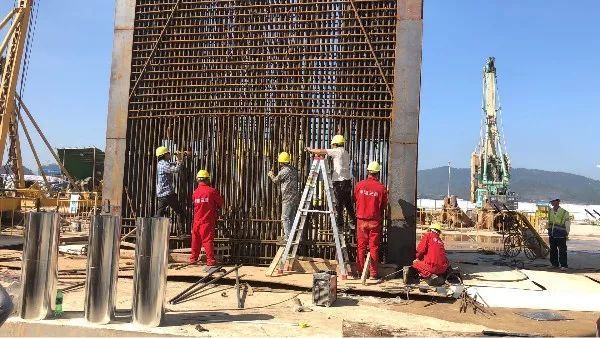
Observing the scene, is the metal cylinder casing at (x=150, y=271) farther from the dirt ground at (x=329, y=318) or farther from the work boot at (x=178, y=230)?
the work boot at (x=178, y=230)

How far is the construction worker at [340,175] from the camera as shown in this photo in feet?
30.1

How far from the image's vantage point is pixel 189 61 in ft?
34.8

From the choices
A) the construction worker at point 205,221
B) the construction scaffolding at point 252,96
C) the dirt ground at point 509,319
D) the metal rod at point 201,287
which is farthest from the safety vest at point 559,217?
the construction worker at point 205,221

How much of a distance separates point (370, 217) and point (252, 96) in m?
3.52

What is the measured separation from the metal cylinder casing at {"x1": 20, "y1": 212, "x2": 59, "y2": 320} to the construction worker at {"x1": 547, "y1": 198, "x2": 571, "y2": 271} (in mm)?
11686

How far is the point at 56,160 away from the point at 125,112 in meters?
22.7

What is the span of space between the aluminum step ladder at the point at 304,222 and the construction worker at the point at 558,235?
6.92 m

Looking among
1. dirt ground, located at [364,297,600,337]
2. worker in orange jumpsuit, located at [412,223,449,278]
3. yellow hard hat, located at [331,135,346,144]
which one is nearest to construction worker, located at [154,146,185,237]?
yellow hard hat, located at [331,135,346,144]

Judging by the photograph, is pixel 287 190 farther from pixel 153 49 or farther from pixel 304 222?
pixel 153 49

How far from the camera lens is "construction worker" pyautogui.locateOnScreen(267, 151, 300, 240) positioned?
9555 mm

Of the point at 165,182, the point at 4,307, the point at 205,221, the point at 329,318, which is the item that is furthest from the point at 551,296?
the point at 4,307

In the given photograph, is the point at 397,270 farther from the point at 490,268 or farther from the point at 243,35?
the point at 243,35

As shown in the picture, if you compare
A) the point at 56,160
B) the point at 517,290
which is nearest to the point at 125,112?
the point at 517,290

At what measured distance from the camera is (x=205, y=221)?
9422 millimetres
